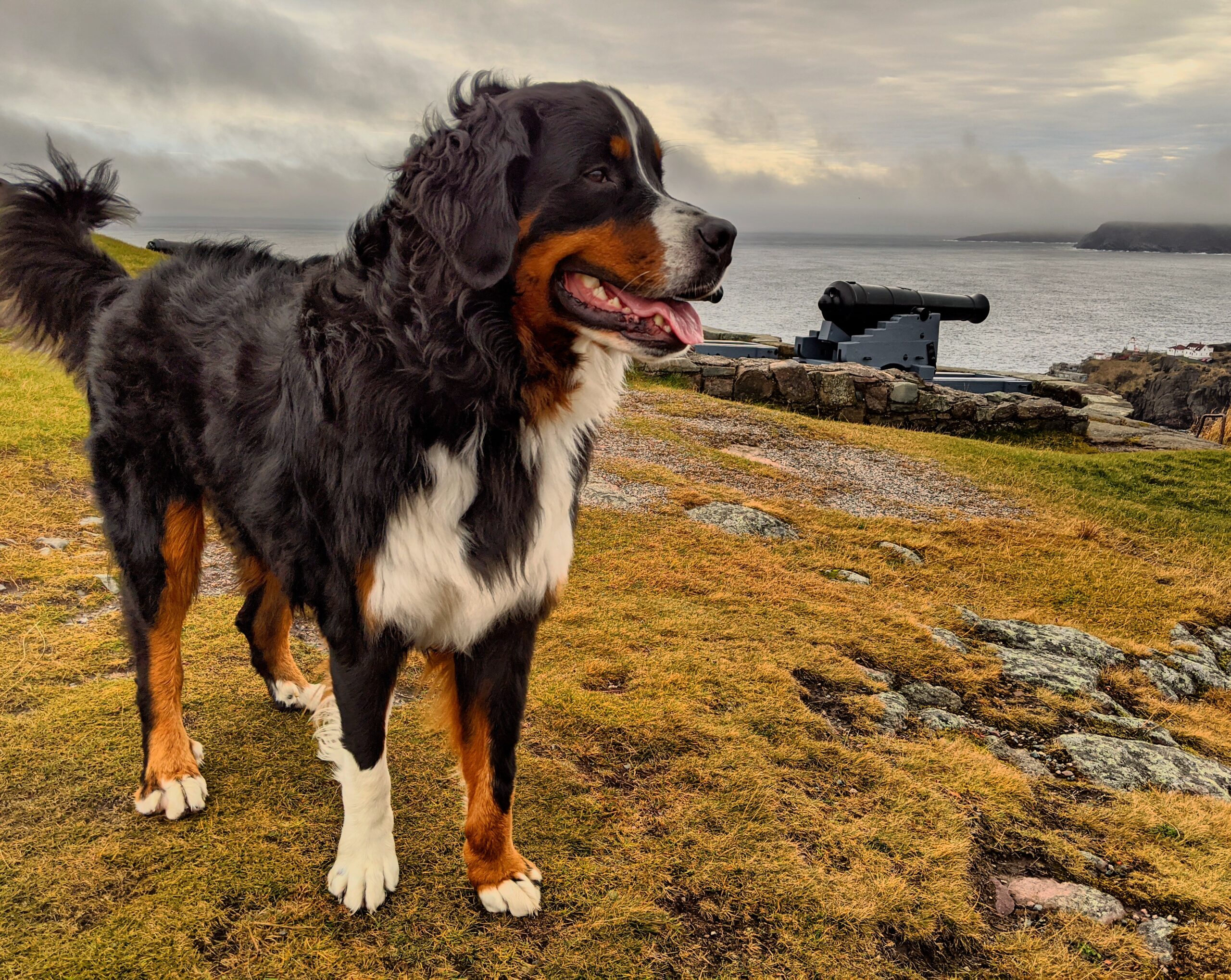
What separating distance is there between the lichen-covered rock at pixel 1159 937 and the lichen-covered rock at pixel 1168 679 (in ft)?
8.91

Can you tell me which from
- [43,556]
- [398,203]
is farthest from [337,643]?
[43,556]

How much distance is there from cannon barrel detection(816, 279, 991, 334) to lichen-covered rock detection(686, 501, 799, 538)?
1072 cm

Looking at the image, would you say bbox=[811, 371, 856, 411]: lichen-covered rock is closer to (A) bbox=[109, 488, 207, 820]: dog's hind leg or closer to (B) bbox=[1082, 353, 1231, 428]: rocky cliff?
(A) bbox=[109, 488, 207, 820]: dog's hind leg

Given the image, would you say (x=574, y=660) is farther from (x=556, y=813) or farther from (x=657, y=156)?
(x=657, y=156)

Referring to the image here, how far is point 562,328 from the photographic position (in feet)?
7.79

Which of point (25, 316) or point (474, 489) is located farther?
point (25, 316)

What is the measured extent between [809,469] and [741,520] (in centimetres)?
300

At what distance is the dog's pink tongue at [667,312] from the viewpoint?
237 centimetres

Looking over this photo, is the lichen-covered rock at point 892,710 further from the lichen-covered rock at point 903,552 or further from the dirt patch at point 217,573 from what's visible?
the dirt patch at point 217,573

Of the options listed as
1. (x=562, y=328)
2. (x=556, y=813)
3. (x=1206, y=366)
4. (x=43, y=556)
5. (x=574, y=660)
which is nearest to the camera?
(x=562, y=328)

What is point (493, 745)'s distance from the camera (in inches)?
108

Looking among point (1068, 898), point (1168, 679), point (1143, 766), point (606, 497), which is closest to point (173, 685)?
point (1068, 898)

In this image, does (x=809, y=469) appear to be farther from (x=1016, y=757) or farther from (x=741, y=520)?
(x=1016, y=757)

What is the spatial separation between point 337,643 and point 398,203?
4.52 ft
